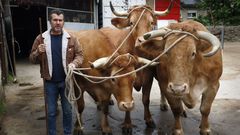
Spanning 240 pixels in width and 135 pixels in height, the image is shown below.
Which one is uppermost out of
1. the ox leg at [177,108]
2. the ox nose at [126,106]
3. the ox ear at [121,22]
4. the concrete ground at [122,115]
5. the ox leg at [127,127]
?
the ox ear at [121,22]

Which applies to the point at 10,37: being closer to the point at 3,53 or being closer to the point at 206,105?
the point at 3,53

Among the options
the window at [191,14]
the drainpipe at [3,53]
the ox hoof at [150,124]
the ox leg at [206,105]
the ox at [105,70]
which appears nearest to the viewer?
the ox at [105,70]

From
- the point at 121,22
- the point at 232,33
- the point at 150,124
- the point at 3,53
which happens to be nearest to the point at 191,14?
the point at 232,33

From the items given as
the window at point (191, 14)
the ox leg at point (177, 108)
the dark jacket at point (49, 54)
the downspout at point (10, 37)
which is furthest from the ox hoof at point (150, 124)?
the window at point (191, 14)

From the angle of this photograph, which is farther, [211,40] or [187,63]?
[211,40]

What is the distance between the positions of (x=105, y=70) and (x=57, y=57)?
75cm

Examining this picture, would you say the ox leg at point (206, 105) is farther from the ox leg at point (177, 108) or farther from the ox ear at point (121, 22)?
the ox ear at point (121, 22)

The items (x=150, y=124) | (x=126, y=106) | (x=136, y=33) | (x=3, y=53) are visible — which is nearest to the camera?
(x=126, y=106)

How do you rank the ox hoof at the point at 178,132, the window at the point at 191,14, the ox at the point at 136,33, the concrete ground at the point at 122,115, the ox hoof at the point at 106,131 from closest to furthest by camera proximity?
the ox hoof at the point at 178,132, the ox hoof at the point at 106,131, the ox at the point at 136,33, the concrete ground at the point at 122,115, the window at the point at 191,14

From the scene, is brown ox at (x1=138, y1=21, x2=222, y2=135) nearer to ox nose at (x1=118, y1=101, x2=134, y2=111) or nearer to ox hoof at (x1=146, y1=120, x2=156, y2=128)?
ox nose at (x1=118, y1=101, x2=134, y2=111)

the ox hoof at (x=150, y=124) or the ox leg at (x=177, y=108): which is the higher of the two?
the ox leg at (x=177, y=108)

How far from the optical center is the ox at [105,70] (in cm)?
511

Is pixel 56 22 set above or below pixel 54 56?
above

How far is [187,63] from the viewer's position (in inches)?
193
